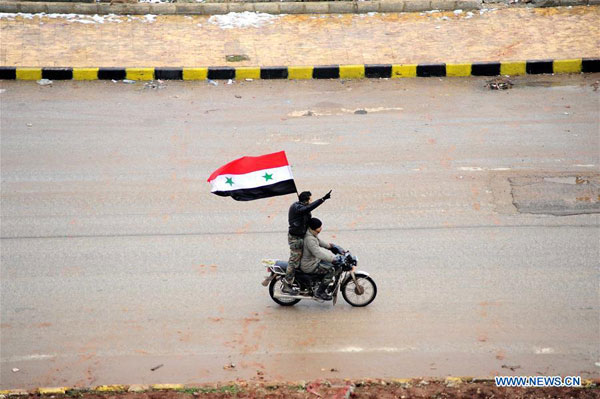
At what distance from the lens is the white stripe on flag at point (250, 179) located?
779cm

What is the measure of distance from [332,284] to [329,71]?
6.24m

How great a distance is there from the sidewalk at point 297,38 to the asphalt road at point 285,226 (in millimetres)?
759

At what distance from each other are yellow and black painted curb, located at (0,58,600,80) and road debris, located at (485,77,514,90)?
0.99 feet

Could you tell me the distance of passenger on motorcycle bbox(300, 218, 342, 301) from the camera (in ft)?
25.5

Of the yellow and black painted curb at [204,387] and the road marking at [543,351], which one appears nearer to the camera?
the yellow and black painted curb at [204,387]

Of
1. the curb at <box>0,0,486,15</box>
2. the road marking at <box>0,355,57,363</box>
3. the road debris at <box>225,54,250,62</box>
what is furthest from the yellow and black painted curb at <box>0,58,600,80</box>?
the road marking at <box>0,355,57,363</box>

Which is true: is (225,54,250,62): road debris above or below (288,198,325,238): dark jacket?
above

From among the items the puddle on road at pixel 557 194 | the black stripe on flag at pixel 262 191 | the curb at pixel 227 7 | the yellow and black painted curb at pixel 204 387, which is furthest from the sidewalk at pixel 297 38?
the yellow and black painted curb at pixel 204 387

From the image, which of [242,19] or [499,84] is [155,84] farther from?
[499,84]

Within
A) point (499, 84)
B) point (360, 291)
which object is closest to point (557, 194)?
point (360, 291)

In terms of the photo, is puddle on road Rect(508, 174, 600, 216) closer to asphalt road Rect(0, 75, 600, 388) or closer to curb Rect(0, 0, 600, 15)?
asphalt road Rect(0, 75, 600, 388)

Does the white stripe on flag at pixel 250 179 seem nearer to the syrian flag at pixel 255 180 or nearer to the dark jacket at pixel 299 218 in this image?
the syrian flag at pixel 255 180

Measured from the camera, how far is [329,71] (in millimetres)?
13477

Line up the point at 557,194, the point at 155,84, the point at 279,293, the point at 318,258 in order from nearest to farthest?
the point at 318,258 → the point at 279,293 → the point at 557,194 → the point at 155,84
